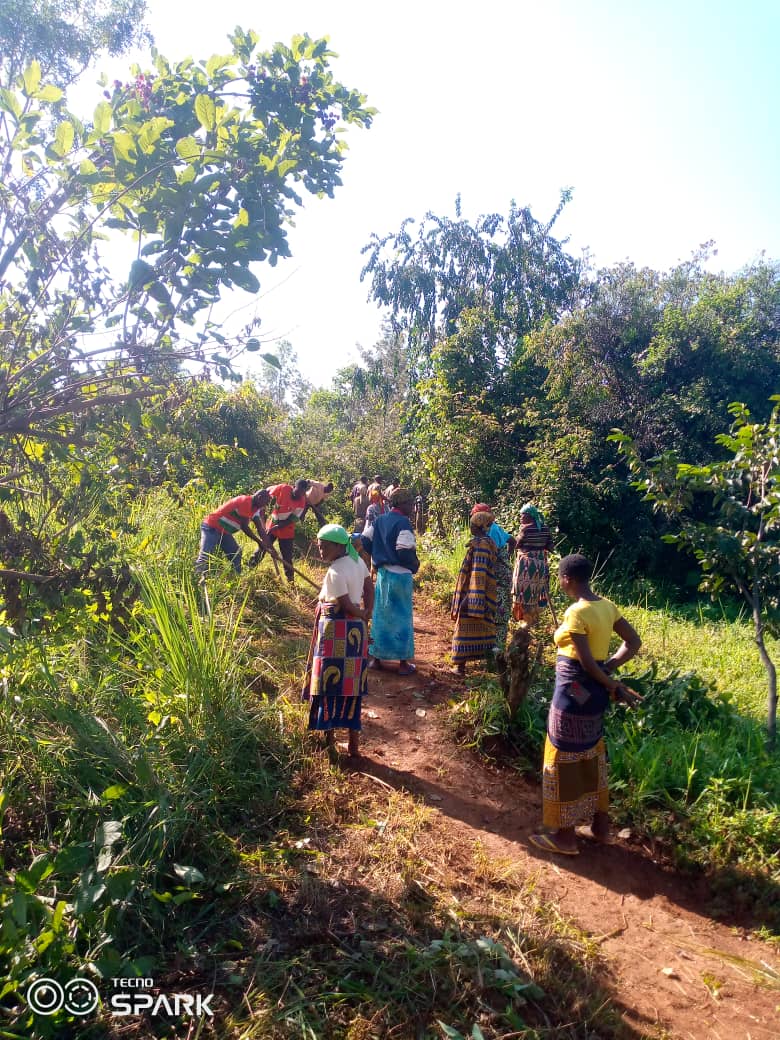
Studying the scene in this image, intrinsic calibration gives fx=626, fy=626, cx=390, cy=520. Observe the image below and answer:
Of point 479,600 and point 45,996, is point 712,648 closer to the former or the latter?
point 479,600

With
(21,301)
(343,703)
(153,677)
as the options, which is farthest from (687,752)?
(21,301)

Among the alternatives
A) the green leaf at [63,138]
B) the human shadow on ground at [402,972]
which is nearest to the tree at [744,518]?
the human shadow on ground at [402,972]

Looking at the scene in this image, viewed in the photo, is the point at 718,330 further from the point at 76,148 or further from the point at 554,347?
the point at 76,148

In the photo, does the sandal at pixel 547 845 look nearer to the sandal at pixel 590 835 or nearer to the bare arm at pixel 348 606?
the sandal at pixel 590 835

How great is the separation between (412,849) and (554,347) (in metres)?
9.53

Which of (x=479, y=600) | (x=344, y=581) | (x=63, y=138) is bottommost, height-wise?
(x=479, y=600)

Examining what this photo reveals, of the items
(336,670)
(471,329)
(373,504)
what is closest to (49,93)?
(336,670)

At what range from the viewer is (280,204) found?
103 inches

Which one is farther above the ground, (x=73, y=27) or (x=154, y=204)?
(x=73, y=27)

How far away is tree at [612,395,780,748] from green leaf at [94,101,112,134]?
3732 millimetres

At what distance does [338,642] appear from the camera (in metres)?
4.17

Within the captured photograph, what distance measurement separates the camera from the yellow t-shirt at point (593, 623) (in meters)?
3.42

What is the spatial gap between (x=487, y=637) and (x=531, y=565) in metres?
1.08

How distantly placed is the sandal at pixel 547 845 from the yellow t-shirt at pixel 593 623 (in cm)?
111
